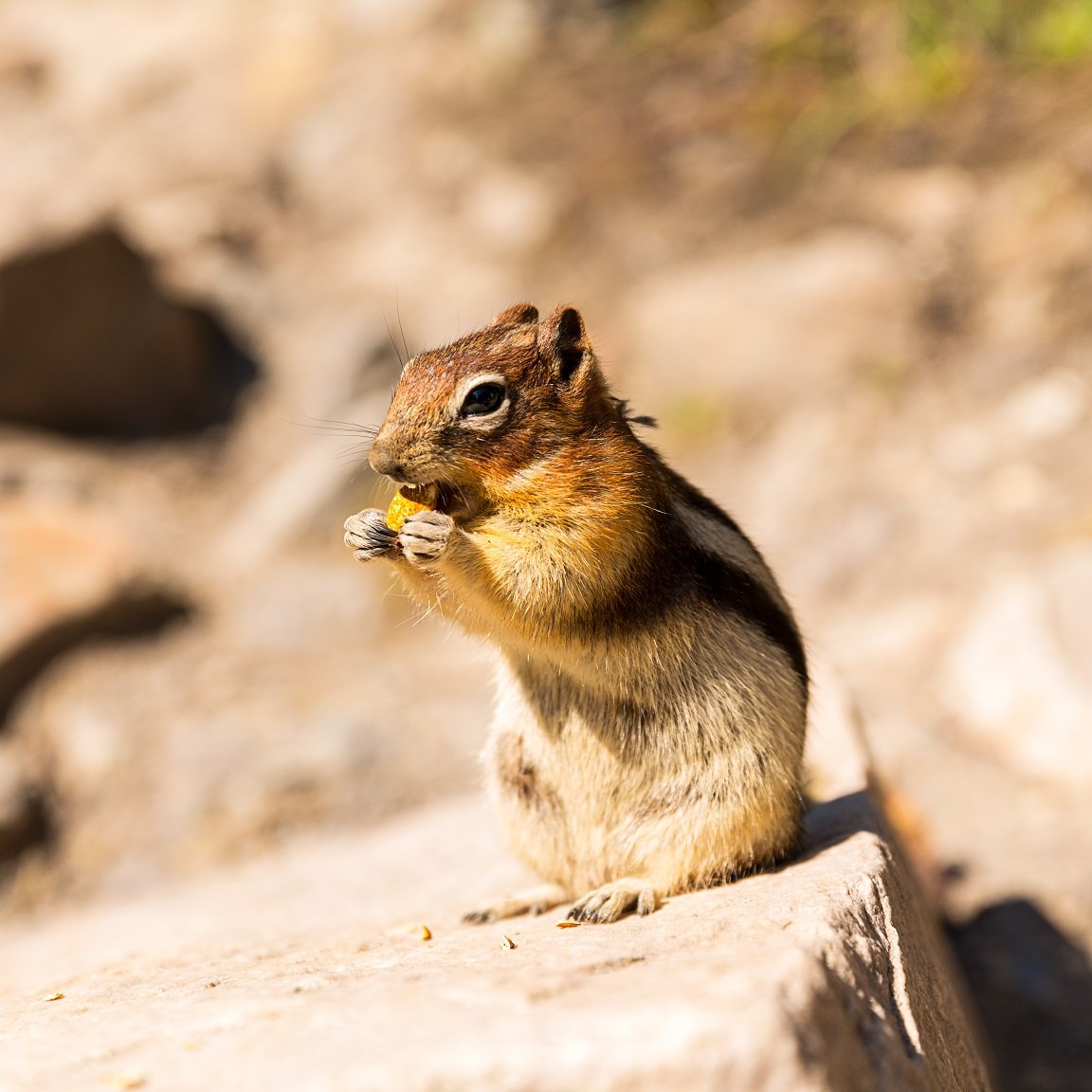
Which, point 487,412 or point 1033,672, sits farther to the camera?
point 1033,672

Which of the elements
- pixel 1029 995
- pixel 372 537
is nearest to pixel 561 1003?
pixel 372 537

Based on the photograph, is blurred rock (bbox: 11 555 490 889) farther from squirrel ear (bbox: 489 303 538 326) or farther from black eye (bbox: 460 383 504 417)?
black eye (bbox: 460 383 504 417)

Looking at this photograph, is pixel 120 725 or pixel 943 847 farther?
pixel 120 725

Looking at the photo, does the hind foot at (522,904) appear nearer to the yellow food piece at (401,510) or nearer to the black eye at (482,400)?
the yellow food piece at (401,510)

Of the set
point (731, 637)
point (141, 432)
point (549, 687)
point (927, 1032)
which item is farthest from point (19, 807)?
point (927, 1032)

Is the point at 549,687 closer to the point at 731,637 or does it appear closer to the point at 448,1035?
the point at 731,637

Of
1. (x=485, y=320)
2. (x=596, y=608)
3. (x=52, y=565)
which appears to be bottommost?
(x=596, y=608)

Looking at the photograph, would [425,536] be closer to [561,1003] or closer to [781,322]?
[561,1003]
